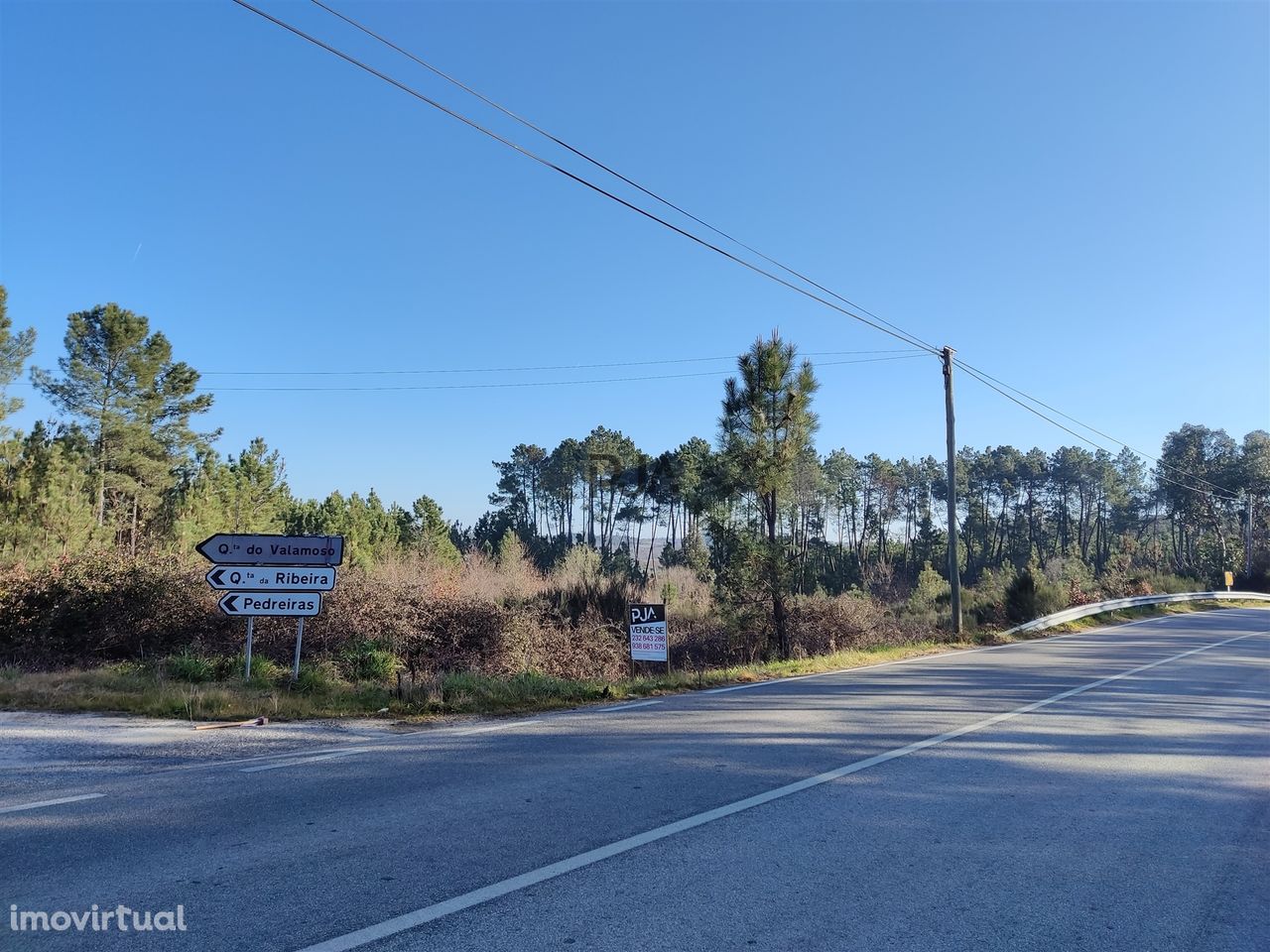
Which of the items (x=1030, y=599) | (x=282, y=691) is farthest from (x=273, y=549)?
(x=1030, y=599)

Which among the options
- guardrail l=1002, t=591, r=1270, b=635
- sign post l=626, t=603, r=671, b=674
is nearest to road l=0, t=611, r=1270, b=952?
sign post l=626, t=603, r=671, b=674

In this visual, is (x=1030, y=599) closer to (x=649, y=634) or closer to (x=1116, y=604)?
(x=1116, y=604)

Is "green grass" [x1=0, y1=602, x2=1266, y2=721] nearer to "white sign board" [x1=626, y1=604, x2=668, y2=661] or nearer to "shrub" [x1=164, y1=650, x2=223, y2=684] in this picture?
"shrub" [x1=164, y1=650, x2=223, y2=684]

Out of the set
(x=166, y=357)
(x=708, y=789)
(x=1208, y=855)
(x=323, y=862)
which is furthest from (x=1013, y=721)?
(x=166, y=357)

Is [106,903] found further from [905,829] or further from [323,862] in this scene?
[905,829]

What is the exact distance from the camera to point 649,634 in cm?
1365

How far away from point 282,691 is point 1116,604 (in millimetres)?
30160

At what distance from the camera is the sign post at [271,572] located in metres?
10.7

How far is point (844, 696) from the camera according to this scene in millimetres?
10836

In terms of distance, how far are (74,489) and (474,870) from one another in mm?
21629

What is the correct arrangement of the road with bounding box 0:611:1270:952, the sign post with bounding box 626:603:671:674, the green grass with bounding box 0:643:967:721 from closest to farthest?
the road with bounding box 0:611:1270:952
the green grass with bounding box 0:643:967:721
the sign post with bounding box 626:603:671:674

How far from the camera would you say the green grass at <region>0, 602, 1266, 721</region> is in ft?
30.6

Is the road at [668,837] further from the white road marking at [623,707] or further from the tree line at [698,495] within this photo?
the tree line at [698,495]

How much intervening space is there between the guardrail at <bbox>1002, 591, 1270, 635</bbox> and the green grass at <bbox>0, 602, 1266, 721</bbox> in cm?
1428
